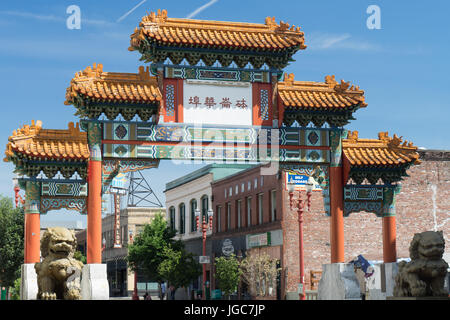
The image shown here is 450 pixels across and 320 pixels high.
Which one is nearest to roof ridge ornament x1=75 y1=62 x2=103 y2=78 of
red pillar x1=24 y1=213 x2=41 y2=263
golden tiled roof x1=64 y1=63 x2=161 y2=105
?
golden tiled roof x1=64 y1=63 x2=161 y2=105

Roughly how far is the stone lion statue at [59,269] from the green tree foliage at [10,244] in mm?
28485

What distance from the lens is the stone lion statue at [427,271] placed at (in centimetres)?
1451

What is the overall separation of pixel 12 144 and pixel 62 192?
6.49ft

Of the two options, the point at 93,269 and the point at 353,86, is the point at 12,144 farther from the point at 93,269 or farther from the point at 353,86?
the point at 353,86

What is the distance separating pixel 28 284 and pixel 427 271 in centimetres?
1046

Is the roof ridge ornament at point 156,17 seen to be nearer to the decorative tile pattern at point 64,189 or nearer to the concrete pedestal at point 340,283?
the decorative tile pattern at point 64,189

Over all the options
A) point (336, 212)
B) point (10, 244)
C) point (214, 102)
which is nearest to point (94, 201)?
point (214, 102)

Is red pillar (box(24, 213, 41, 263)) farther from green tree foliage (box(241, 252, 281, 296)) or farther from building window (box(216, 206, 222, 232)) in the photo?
building window (box(216, 206, 222, 232))

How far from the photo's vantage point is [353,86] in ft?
73.9

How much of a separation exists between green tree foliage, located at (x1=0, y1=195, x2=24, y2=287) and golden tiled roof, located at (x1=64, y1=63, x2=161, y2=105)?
23955 mm

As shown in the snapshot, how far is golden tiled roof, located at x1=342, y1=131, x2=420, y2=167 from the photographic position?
861 inches

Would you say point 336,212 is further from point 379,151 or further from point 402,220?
point 402,220

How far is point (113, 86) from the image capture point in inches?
818

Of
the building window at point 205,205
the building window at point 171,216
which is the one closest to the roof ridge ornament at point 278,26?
the building window at point 205,205
